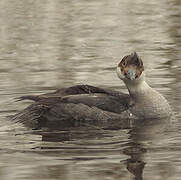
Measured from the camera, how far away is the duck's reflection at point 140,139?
8.05 meters

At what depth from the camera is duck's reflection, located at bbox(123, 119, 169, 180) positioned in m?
8.05

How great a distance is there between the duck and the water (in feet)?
0.95

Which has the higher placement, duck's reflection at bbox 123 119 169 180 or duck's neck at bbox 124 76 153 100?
duck's neck at bbox 124 76 153 100

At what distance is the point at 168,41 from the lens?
1511 centimetres

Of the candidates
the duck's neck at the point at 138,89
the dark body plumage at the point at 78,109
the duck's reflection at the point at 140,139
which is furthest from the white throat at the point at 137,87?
the duck's reflection at the point at 140,139

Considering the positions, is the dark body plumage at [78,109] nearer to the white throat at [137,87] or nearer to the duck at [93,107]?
the duck at [93,107]

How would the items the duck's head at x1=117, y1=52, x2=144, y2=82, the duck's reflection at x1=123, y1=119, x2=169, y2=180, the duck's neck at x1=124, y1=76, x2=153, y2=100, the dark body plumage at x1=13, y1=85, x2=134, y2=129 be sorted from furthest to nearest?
1. the duck's neck at x1=124, y1=76, x2=153, y2=100
2. the duck's head at x1=117, y1=52, x2=144, y2=82
3. the dark body plumage at x1=13, y1=85, x2=134, y2=129
4. the duck's reflection at x1=123, y1=119, x2=169, y2=180

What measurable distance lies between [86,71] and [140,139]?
3740 mm

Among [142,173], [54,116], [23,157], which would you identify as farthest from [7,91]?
[142,173]

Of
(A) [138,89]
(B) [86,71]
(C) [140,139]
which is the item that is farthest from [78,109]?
(B) [86,71]

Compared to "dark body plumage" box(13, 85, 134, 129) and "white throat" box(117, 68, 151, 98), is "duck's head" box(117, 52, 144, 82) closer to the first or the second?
"white throat" box(117, 68, 151, 98)

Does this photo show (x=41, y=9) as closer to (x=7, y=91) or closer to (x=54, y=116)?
(x=7, y=91)

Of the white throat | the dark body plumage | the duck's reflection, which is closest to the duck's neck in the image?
the white throat

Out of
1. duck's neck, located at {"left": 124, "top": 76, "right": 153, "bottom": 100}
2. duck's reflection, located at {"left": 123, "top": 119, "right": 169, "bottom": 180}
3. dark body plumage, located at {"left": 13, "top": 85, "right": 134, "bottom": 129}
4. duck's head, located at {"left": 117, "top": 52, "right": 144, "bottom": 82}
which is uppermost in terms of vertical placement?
duck's head, located at {"left": 117, "top": 52, "right": 144, "bottom": 82}
